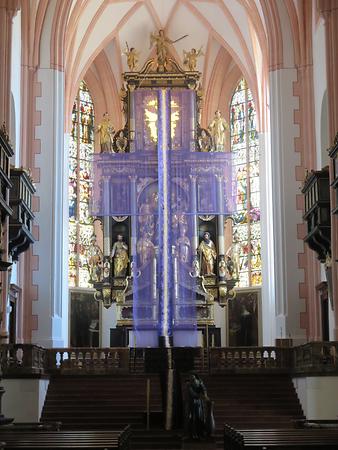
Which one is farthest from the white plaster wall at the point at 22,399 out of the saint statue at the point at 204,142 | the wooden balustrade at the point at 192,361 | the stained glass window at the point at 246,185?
the stained glass window at the point at 246,185

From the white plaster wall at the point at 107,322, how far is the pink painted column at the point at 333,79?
13328mm

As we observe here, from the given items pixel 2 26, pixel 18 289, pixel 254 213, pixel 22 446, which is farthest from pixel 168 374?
pixel 254 213

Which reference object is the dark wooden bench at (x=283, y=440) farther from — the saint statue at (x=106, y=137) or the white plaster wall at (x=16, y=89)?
the saint statue at (x=106, y=137)

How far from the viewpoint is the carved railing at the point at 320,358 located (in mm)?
17203

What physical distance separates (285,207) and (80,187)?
34.7 ft

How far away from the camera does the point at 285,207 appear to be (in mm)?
23344

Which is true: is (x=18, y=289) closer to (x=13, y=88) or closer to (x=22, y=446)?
(x=13, y=88)

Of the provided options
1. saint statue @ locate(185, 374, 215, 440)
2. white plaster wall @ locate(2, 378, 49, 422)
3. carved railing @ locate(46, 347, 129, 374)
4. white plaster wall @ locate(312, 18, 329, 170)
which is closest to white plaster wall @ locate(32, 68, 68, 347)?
carved railing @ locate(46, 347, 129, 374)

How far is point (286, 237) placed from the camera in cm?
2322

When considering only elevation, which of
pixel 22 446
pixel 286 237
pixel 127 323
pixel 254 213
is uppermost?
pixel 254 213

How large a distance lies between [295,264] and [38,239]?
613 centimetres

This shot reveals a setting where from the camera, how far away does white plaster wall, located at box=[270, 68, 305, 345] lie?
74.9 ft

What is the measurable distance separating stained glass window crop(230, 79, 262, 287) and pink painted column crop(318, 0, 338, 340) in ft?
36.7

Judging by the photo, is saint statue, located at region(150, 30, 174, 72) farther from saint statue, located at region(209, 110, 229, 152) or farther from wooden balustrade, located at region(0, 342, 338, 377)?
wooden balustrade, located at region(0, 342, 338, 377)
